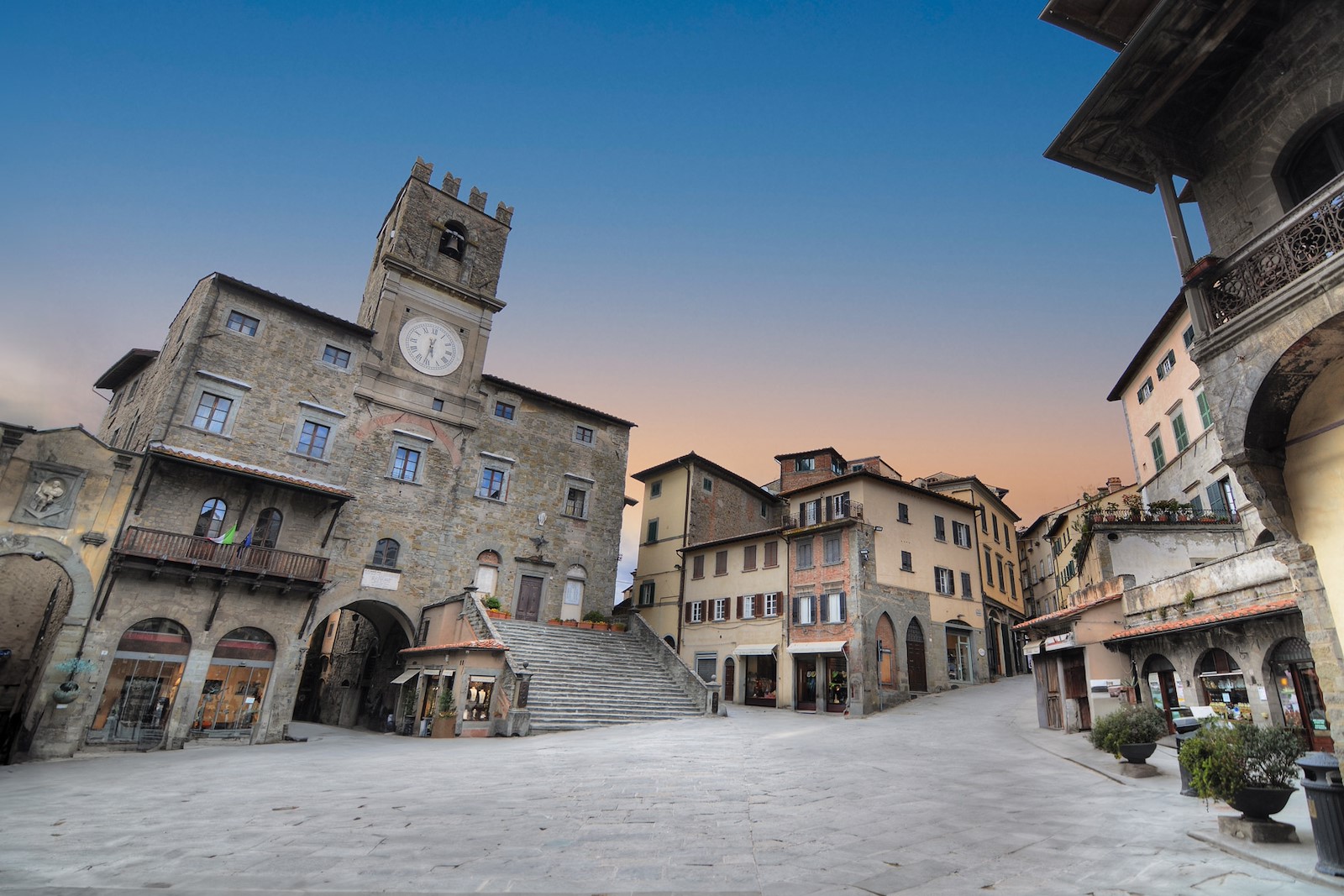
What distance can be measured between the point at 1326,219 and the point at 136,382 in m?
38.7

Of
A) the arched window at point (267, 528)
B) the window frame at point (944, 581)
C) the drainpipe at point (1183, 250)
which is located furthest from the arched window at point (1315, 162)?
the arched window at point (267, 528)

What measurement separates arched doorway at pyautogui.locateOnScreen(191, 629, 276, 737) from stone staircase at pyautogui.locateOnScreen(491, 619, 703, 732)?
8082mm

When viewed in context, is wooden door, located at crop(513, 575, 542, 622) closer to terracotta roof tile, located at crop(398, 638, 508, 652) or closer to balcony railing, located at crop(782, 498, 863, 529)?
terracotta roof tile, located at crop(398, 638, 508, 652)

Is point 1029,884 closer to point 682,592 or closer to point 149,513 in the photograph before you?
point 149,513

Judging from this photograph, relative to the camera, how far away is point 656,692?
24406 mm

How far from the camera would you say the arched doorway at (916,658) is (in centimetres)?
2864

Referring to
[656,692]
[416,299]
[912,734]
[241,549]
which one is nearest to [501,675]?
[656,692]

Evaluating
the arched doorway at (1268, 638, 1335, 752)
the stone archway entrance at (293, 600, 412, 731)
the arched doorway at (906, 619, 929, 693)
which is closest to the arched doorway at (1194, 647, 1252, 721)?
the arched doorway at (1268, 638, 1335, 752)

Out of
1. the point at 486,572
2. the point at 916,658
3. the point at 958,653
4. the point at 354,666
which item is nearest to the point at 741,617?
the point at 916,658

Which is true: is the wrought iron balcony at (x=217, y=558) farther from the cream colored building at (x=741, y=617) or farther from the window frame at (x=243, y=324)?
the cream colored building at (x=741, y=617)

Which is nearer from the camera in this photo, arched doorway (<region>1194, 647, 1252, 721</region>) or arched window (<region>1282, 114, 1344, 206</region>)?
arched window (<region>1282, 114, 1344, 206</region>)

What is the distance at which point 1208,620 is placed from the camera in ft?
45.0

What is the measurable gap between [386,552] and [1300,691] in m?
28.7

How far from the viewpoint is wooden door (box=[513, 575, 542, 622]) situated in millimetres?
30469
